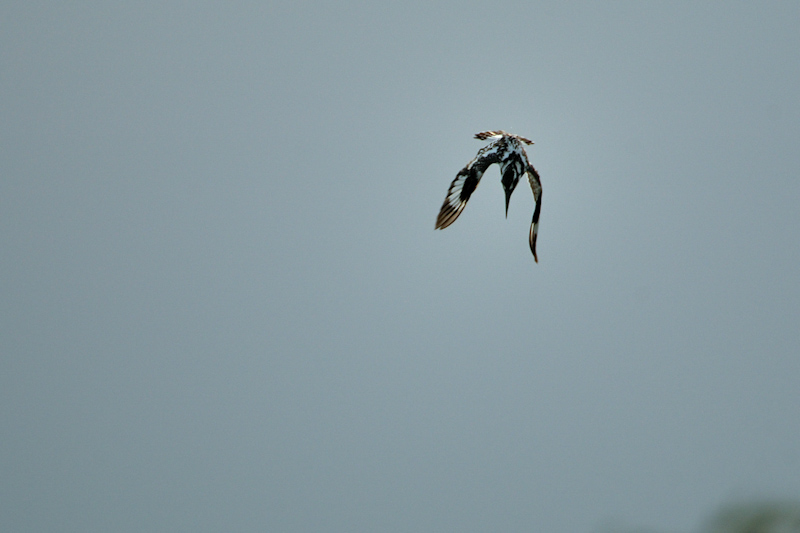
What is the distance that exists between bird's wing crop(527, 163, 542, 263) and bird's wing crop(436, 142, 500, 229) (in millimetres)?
317

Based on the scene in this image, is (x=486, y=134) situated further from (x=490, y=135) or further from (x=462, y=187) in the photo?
(x=462, y=187)

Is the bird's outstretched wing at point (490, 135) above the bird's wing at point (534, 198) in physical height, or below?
above

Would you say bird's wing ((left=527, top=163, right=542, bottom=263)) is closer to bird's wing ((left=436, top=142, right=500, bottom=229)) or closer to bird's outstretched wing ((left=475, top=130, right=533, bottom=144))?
bird's wing ((left=436, top=142, right=500, bottom=229))

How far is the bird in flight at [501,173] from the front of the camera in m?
5.06

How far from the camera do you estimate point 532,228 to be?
5230 millimetres

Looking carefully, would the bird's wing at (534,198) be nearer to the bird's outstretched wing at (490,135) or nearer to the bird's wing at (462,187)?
the bird's wing at (462,187)

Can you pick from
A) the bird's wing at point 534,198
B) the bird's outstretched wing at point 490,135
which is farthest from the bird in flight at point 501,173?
the bird's outstretched wing at point 490,135

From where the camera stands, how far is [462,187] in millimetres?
5141

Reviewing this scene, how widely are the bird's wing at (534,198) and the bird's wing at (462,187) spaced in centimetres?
32

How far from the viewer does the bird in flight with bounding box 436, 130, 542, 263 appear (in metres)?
5.06

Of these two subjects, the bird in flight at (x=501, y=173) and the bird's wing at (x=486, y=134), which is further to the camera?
the bird's wing at (x=486, y=134)

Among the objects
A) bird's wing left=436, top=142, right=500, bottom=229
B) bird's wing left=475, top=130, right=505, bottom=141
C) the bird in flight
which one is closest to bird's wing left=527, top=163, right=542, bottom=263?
the bird in flight

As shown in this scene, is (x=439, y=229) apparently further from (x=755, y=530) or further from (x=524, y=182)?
(x=755, y=530)

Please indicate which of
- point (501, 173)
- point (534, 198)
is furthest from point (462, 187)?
point (534, 198)
